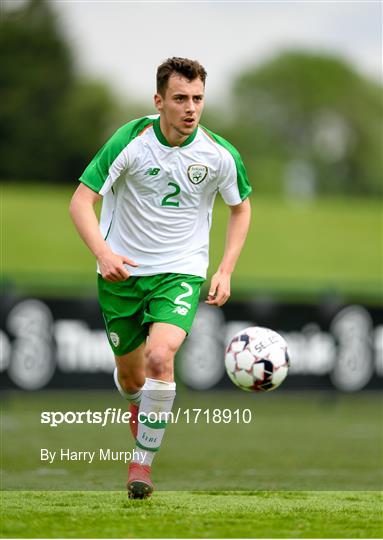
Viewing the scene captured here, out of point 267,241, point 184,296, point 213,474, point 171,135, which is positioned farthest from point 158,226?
point 267,241

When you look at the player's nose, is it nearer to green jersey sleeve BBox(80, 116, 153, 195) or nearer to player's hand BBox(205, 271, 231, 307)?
green jersey sleeve BBox(80, 116, 153, 195)

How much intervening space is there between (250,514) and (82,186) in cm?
226

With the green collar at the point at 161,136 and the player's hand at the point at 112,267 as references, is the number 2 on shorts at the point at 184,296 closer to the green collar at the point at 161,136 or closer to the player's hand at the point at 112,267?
the player's hand at the point at 112,267

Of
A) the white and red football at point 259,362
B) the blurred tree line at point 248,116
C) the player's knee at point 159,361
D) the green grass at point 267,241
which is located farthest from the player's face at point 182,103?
the blurred tree line at point 248,116

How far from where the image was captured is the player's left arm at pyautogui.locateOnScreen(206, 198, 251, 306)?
711 centimetres

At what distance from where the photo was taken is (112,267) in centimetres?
672

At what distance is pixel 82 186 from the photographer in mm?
7016

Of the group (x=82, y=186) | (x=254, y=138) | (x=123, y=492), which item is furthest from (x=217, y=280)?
(x=254, y=138)

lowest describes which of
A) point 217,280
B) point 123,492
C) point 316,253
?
point 316,253

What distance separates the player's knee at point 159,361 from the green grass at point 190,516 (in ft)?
2.51

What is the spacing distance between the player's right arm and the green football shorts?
11.0 inches

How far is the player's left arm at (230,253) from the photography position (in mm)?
7113

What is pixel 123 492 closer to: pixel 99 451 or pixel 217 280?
pixel 217 280

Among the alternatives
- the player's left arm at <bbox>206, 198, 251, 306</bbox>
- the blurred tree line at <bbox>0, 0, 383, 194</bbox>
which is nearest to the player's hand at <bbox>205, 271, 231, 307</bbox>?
the player's left arm at <bbox>206, 198, 251, 306</bbox>
